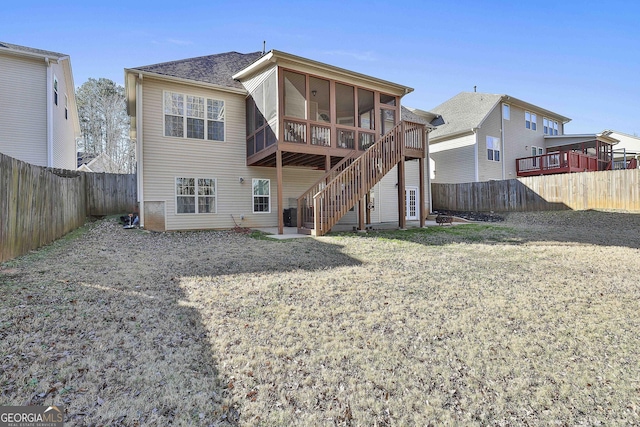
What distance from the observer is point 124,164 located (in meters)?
33.1

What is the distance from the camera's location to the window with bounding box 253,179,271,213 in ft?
42.6

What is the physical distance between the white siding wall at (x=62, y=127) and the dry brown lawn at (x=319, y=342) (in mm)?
10682

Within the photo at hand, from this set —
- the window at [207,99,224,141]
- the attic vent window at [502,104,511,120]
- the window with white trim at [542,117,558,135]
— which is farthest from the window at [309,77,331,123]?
the window with white trim at [542,117,558,135]

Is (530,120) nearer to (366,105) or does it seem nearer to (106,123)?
(366,105)

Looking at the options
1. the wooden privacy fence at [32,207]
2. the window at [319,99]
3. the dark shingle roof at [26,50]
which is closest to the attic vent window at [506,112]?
the window at [319,99]

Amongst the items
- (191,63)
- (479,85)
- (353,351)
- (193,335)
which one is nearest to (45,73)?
(191,63)

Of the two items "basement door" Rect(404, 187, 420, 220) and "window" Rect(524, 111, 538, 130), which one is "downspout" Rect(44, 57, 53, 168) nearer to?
"basement door" Rect(404, 187, 420, 220)

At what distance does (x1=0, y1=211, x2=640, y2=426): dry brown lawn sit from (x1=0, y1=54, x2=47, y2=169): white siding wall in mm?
8931

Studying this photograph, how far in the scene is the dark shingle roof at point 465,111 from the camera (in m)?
21.0

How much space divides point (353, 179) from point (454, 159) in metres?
14.9

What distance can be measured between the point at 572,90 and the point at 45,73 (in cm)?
3317

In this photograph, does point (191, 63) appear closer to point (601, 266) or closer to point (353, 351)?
point (353, 351)

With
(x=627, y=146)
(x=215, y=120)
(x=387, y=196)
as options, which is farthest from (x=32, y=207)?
(x=627, y=146)

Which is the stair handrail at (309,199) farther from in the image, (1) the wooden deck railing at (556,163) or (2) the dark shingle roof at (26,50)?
(1) the wooden deck railing at (556,163)
